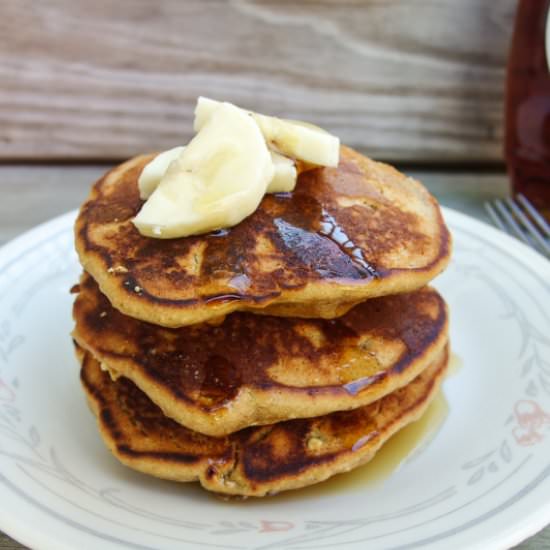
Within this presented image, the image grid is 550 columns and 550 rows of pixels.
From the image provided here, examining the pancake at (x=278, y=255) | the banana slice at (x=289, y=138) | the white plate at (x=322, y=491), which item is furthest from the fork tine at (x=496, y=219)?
the banana slice at (x=289, y=138)

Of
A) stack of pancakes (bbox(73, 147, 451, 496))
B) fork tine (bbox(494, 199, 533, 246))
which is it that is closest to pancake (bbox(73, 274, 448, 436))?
stack of pancakes (bbox(73, 147, 451, 496))

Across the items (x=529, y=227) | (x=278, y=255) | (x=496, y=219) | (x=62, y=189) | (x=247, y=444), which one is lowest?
(x=62, y=189)

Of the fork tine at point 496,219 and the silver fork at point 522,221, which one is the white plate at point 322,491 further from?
the fork tine at point 496,219

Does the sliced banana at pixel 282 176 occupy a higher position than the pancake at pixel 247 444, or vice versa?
the sliced banana at pixel 282 176

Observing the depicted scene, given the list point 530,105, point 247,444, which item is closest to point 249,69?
point 530,105

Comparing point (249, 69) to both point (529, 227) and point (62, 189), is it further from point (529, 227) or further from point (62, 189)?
point (529, 227)

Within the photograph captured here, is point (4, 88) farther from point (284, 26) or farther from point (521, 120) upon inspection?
point (521, 120)
